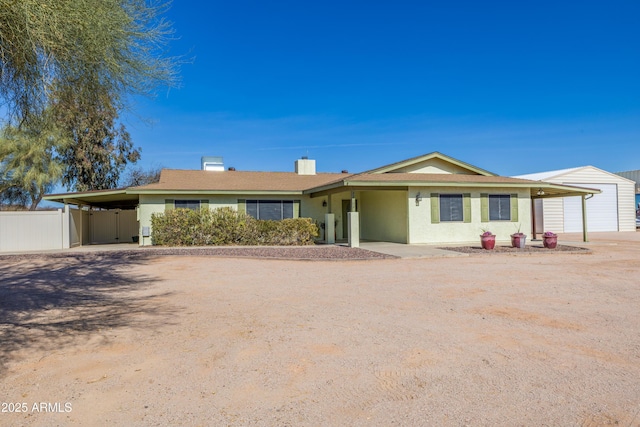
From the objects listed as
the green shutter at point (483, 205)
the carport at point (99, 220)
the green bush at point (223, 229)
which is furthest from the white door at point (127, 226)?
the green shutter at point (483, 205)

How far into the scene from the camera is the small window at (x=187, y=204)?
19883 millimetres

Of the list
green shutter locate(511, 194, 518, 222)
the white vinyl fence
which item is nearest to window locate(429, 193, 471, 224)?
green shutter locate(511, 194, 518, 222)

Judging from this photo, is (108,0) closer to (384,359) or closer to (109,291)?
(109,291)

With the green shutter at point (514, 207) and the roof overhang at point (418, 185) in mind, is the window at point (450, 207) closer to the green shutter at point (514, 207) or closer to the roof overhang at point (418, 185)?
the roof overhang at point (418, 185)

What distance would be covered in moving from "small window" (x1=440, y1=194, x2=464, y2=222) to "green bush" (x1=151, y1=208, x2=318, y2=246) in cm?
534

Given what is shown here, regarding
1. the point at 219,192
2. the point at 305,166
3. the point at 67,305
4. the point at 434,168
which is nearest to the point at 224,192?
the point at 219,192

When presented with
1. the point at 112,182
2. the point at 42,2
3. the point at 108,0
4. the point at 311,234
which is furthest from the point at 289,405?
the point at 112,182

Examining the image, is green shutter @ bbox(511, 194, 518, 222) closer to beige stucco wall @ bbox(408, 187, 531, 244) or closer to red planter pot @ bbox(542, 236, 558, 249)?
beige stucco wall @ bbox(408, 187, 531, 244)

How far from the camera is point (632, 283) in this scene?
9000 mm

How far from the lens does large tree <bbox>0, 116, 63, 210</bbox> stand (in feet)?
89.6

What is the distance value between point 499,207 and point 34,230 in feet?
63.3

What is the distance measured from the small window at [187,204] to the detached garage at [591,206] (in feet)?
64.9

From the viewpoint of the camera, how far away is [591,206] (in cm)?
2934

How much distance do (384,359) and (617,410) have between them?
192 centimetres
